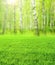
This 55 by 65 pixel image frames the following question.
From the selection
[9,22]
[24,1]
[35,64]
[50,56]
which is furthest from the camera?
[9,22]

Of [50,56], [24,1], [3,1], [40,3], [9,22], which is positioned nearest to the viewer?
[50,56]

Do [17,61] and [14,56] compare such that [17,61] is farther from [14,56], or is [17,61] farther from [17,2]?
[17,2]

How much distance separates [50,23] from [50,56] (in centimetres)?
2479

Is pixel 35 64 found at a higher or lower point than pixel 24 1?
lower

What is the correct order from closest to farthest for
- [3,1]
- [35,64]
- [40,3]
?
[35,64], [40,3], [3,1]

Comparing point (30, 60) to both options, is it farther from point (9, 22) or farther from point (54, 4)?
point (9, 22)

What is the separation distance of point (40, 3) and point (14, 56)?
2455cm

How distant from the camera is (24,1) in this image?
3894cm

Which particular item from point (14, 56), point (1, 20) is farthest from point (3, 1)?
point (14, 56)

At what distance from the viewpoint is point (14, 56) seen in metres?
8.56

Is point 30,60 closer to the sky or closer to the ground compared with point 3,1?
closer to the ground

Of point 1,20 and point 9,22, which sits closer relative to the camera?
point 1,20

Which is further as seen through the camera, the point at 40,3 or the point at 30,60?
the point at 40,3

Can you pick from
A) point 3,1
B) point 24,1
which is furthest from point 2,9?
point 24,1
